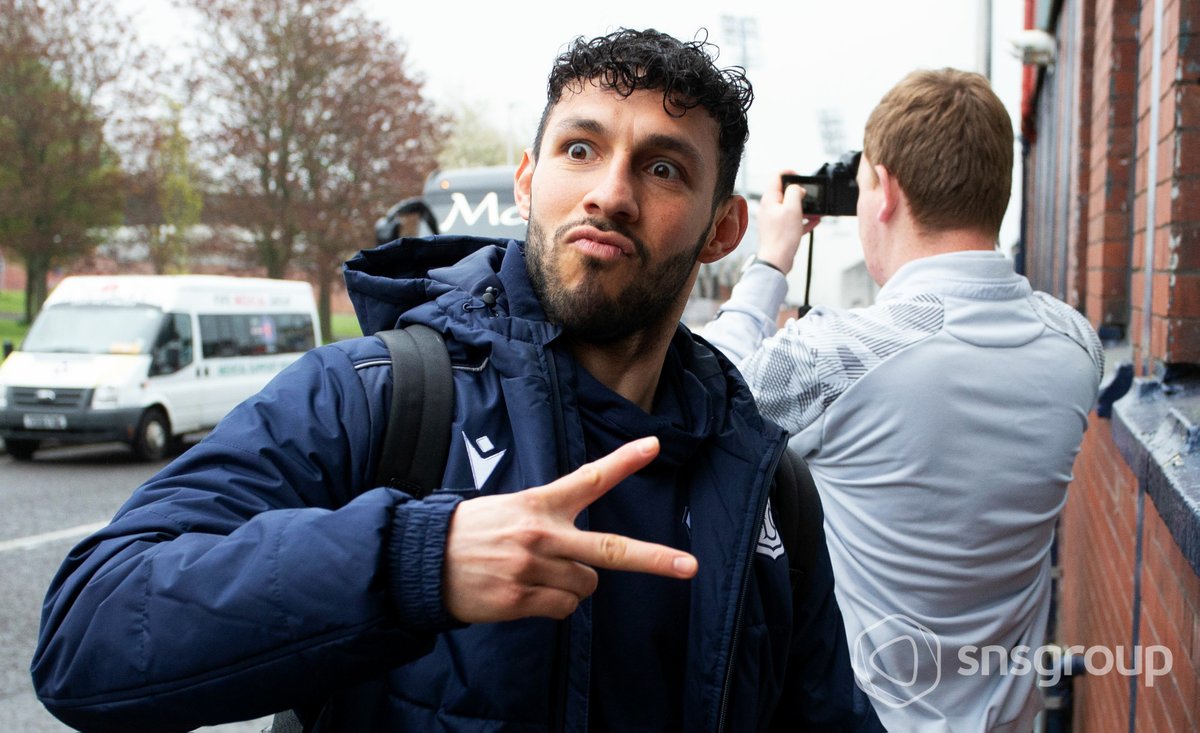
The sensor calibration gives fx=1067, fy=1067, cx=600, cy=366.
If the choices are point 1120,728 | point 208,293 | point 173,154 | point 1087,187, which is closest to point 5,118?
point 173,154

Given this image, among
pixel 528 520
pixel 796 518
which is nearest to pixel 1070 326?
pixel 796 518

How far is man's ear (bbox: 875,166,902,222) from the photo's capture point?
236 centimetres

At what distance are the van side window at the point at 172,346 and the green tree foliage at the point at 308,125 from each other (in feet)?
49.0

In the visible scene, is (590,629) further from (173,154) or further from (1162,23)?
(173,154)

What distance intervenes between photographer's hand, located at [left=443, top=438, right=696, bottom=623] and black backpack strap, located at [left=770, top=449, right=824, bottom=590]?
0.67 metres

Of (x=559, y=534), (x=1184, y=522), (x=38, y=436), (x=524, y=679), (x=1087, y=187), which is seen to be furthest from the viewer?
(x=38, y=436)

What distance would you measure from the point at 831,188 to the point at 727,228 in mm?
844

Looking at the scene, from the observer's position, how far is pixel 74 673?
1.07 metres

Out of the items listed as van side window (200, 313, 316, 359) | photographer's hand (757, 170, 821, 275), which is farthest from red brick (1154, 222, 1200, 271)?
van side window (200, 313, 316, 359)

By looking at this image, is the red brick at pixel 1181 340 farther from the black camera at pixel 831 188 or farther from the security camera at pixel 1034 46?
the security camera at pixel 1034 46

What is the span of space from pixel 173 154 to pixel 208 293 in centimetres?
1555

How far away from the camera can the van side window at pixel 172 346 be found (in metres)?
13.7

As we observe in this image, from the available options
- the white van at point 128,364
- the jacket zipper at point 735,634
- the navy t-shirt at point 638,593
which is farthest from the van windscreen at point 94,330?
the jacket zipper at point 735,634

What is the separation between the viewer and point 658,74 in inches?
66.6
